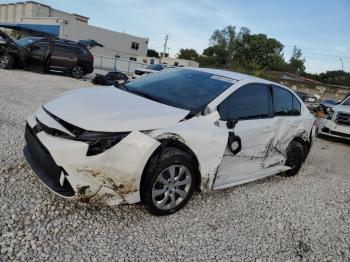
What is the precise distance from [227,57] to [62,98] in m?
84.6

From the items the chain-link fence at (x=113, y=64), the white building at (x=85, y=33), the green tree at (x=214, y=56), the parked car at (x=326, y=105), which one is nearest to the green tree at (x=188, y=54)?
the green tree at (x=214, y=56)

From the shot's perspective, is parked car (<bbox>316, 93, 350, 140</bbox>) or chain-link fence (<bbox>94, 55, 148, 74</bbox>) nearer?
parked car (<bbox>316, 93, 350, 140</bbox>)

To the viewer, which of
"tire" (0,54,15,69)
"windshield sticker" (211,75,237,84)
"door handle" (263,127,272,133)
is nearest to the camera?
"windshield sticker" (211,75,237,84)

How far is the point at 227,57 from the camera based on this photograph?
3388 inches

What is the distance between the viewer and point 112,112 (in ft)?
12.3

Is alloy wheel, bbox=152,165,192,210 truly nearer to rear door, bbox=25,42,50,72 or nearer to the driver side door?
the driver side door

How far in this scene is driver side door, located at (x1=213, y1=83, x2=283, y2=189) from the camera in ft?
14.6

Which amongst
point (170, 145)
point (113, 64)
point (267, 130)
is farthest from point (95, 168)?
point (113, 64)

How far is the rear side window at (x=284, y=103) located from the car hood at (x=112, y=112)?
6.42 ft

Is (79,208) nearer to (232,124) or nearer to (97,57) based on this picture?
(232,124)

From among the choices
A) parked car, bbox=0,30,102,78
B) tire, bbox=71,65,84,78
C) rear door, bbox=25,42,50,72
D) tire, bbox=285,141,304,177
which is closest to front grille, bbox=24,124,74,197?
tire, bbox=285,141,304,177

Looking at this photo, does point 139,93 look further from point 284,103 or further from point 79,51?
point 79,51

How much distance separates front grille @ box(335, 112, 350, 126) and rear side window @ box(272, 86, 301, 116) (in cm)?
531

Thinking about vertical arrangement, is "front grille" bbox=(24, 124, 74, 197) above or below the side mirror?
below
